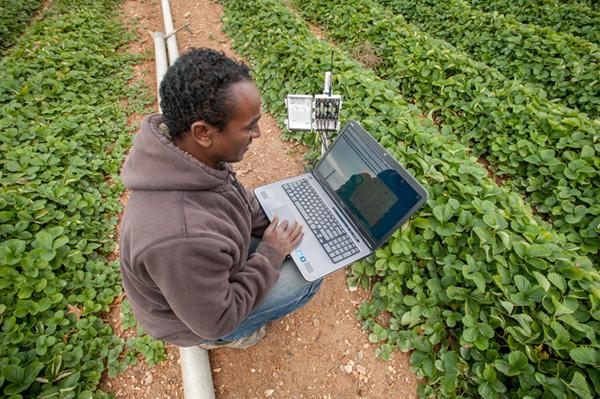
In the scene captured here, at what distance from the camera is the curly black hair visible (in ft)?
3.93

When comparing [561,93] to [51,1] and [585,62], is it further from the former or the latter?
[51,1]

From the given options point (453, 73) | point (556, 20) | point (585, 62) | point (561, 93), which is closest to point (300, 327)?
point (453, 73)

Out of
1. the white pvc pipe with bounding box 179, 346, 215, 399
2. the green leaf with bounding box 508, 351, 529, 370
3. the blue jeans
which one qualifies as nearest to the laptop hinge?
the blue jeans

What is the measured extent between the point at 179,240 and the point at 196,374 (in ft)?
4.56

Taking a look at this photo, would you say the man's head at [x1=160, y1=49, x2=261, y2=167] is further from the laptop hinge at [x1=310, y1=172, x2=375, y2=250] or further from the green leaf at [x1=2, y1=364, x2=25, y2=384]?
the green leaf at [x1=2, y1=364, x2=25, y2=384]

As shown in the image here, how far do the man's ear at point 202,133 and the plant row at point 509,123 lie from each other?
10.8ft

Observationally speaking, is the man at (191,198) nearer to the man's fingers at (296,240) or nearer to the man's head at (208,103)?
the man's head at (208,103)

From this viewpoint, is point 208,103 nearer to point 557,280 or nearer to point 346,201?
point 346,201

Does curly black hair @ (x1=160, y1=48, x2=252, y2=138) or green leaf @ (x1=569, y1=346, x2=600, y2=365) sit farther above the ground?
curly black hair @ (x1=160, y1=48, x2=252, y2=138)

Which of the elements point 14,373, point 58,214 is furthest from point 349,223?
point 58,214

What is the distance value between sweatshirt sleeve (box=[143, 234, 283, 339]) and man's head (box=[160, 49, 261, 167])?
0.45 metres

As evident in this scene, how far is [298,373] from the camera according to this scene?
2205mm

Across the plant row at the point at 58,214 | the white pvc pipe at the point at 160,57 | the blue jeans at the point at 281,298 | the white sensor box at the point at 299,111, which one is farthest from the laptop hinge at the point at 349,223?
the white pvc pipe at the point at 160,57

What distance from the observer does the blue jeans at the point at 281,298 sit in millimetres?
1842
